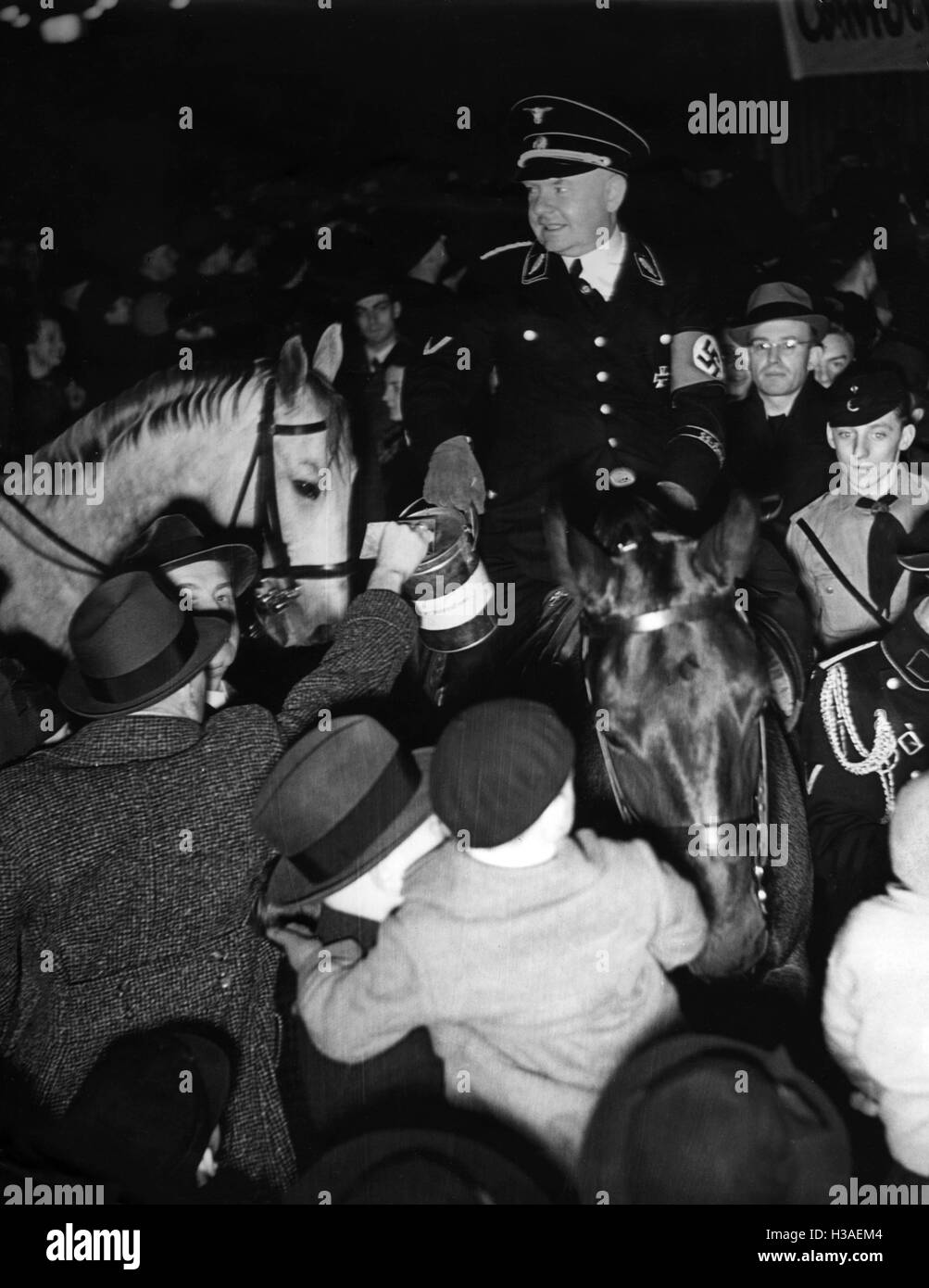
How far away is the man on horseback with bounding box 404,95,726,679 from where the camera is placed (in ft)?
8.34

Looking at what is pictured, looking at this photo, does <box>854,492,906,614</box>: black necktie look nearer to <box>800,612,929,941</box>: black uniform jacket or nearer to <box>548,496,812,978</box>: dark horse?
<box>800,612,929,941</box>: black uniform jacket

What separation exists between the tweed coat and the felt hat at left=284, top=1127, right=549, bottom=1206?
96 mm

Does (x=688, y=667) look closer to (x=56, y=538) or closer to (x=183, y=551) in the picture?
(x=183, y=551)

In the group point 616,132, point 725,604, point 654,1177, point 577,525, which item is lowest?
point 654,1177

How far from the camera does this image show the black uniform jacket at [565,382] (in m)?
2.55

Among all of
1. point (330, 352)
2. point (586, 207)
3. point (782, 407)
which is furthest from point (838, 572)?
point (330, 352)

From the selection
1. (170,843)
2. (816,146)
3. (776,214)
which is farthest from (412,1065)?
(816,146)

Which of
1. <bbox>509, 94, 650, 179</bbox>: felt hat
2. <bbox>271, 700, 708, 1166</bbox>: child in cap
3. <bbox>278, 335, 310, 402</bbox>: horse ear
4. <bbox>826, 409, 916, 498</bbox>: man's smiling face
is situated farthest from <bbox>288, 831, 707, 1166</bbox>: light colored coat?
<bbox>509, 94, 650, 179</bbox>: felt hat

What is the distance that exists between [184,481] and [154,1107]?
140 centimetres

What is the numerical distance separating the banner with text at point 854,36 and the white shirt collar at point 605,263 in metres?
0.60

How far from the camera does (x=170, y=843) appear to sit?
2443 mm

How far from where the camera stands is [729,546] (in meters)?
2.45

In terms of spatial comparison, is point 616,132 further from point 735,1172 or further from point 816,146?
point 735,1172
